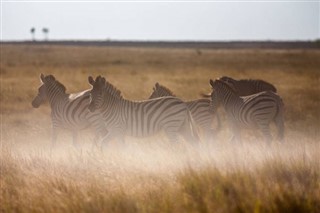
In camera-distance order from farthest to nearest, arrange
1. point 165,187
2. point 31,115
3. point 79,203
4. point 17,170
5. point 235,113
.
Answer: point 31,115 → point 235,113 → point 17,170 → point 165,187 → point 79,203

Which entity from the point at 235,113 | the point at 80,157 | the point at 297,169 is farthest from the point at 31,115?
the point at 297,169

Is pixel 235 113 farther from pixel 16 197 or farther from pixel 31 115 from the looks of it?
pixel 31 115

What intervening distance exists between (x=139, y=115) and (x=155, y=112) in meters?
0.31

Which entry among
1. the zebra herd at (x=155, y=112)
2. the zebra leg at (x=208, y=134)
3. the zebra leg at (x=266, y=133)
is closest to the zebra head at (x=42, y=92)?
the zebra herd at (x=155, y=112)

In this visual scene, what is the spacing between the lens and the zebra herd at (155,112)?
968 cm

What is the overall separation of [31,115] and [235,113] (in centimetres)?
711

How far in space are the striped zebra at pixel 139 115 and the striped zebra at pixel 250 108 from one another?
1089 millimetres

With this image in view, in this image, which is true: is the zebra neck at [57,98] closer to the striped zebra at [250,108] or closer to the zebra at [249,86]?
the striped zebra at [250,108]

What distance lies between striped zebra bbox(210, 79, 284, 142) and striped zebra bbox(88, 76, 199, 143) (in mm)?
1089

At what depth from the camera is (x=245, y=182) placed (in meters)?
5.68

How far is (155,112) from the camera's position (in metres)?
9.60

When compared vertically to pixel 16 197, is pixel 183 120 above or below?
above

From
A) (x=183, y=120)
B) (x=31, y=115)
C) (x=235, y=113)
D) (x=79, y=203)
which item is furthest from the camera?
(x=31, y=115)

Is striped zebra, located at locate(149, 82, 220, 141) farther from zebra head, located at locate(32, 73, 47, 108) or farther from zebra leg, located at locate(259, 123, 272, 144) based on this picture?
zebra head, located at locate(32, 73, 47, 108)
